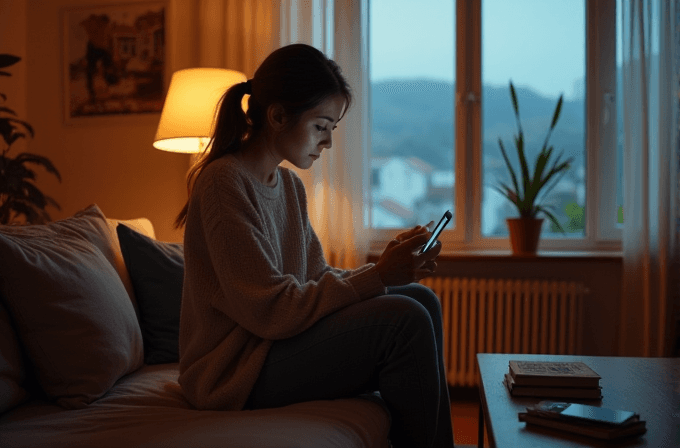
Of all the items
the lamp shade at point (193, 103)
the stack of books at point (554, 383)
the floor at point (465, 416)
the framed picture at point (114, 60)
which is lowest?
the floor at point (465, 416)

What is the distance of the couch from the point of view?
1.06 m

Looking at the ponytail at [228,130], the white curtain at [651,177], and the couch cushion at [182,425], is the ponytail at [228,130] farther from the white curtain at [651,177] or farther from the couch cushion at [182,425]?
the white curtain at [651,177]

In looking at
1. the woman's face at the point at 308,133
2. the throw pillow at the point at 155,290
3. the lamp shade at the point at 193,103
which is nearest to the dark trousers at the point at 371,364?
the woman's face at the point at 308,133

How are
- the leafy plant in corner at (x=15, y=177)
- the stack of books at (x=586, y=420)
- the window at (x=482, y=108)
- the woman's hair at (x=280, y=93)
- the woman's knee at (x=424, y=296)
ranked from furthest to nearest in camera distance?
the window at (x=482, y=108) < the leafy plant in corner at (x=15, y=177) < the woman's knee at (x=424, y=296) < the woman's hair at (x=280, y=93) < the stack of books at (x=586, y=420)

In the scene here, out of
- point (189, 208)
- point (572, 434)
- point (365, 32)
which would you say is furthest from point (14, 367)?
point (365, 32)

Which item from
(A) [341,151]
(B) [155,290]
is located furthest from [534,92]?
(B) [155,290]

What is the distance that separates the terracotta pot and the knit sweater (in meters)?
1.61

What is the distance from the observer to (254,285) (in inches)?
47.5

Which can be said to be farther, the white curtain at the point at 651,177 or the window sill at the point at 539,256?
the window sill at the point at 539,256

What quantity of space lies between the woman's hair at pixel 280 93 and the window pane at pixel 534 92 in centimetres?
173

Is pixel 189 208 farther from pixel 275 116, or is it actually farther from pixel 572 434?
pixel 572 434

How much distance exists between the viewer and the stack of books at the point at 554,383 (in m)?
1.26

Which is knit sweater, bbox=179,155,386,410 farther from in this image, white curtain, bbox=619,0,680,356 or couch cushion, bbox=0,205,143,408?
white curtain, bbox=619,0,680,356

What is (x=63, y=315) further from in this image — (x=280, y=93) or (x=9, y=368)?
(x=280, y=93)
